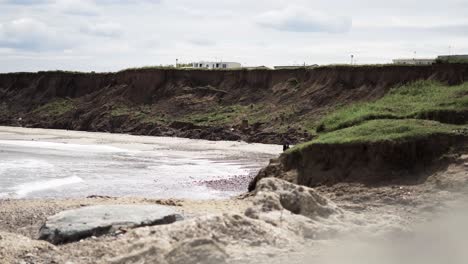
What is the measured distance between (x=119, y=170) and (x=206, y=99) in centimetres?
2835

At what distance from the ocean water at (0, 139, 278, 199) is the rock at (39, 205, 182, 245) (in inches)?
326

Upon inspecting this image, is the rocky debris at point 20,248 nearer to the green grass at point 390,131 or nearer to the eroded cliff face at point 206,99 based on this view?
the green grass at point 390,131

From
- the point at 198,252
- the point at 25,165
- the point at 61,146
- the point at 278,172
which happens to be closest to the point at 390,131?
the point at 278,172

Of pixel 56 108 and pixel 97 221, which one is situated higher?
pixel 97 221

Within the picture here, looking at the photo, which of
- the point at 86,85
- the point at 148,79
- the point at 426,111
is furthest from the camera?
the point at 86,85

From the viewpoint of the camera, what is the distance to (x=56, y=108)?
225 feet

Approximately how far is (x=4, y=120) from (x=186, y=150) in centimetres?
3756

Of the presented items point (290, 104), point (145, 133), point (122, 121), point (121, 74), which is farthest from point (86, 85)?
point (290, 104)

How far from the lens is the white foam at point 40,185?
22641 millimetres

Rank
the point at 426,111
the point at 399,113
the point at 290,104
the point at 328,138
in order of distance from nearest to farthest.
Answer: the point at 328,138 → the point at 426,111 → the point at 399,113 → the point at 290,104

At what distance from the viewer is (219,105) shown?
55.7m

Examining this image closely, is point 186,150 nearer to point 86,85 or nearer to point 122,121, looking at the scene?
point 122,121

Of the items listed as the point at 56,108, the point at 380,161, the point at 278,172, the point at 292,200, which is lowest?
the point at 56,108

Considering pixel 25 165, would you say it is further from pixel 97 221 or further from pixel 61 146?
pixel 97 221
